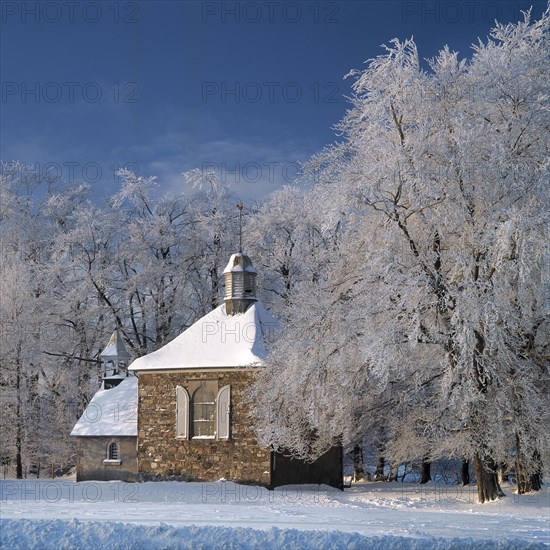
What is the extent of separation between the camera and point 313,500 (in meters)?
21.6

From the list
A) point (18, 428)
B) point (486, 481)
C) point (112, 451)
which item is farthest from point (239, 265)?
point (18, 428)

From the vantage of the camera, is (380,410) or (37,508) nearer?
(37,508)

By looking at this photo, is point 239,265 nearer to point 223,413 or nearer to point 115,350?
point 223,413

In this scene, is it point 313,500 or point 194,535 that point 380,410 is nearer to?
point 313,500

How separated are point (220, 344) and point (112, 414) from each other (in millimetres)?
5118

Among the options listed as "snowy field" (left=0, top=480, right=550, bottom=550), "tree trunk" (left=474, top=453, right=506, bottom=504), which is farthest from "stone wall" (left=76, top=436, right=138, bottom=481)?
"tree trunk" (left=474, top=453, right=506, bottom=504)

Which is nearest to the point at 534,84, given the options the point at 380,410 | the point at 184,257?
the point at 380,410

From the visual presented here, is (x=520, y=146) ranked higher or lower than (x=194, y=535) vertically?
higher

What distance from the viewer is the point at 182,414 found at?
83.9 ft

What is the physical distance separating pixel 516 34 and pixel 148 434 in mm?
15022

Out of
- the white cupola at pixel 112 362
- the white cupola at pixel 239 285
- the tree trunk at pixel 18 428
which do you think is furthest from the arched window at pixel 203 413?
the tree trunk at pixel 18 428

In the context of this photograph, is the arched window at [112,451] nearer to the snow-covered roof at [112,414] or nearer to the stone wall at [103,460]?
the stone wall at [103,460]

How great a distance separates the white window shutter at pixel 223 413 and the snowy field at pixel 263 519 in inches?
55.8

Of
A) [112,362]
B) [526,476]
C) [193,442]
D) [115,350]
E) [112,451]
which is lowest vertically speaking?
[526,476]
